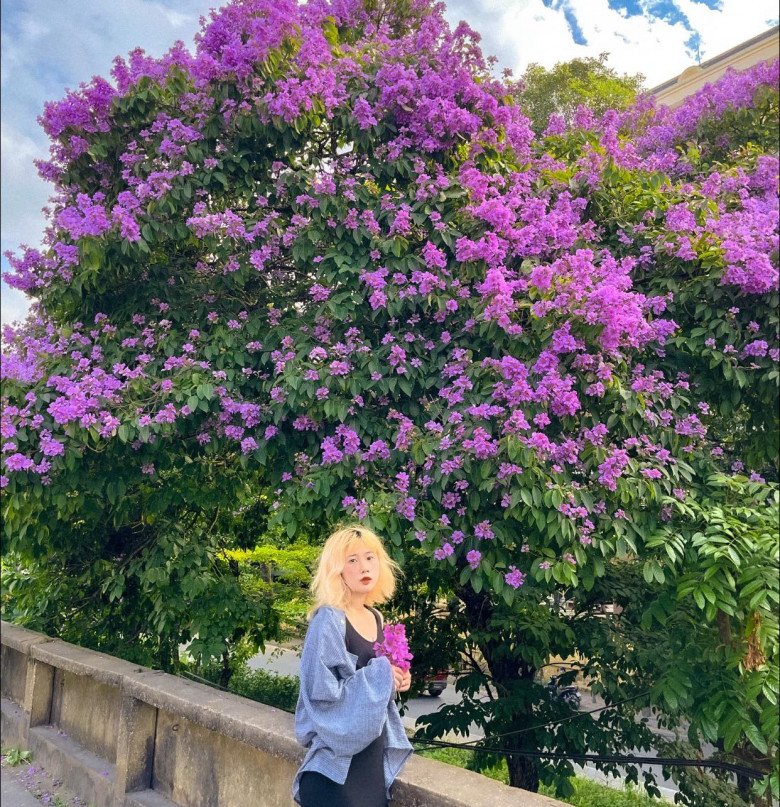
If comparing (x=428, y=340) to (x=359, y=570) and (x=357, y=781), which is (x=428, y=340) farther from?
(x=357, y=781)

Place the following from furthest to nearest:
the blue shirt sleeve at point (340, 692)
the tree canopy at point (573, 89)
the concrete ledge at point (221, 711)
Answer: the tree canopy at point (573, 89), the concrete ledge at point (221, 711), the blue shirt sleeve at point (340, 692)

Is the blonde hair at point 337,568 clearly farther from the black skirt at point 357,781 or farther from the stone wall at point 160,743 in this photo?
the stone wall at point 160,743

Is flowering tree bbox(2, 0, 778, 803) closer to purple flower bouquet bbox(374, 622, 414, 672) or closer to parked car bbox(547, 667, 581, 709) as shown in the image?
parked car bbox(547, 667, 581, 709)

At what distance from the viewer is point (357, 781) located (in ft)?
A: 7.93

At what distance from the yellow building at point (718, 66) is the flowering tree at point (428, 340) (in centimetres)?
11

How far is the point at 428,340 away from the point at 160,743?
2.69 metres

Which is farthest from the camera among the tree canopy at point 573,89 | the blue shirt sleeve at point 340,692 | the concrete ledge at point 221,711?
the tree canopy at point 573,89

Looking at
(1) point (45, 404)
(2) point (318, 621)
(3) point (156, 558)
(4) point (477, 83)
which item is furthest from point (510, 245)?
(3) point (156, 558)

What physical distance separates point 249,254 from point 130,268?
0.79m

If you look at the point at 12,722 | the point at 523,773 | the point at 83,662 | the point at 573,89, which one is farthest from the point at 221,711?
the point at 573,89

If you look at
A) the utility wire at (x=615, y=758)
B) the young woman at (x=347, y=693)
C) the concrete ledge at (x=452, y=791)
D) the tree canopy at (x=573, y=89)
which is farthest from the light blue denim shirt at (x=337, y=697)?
the tree canopy at (x=573, y=89)

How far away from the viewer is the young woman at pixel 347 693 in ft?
7.54

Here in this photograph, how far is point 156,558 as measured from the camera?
16.7ft

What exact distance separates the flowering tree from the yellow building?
0.35 feet
